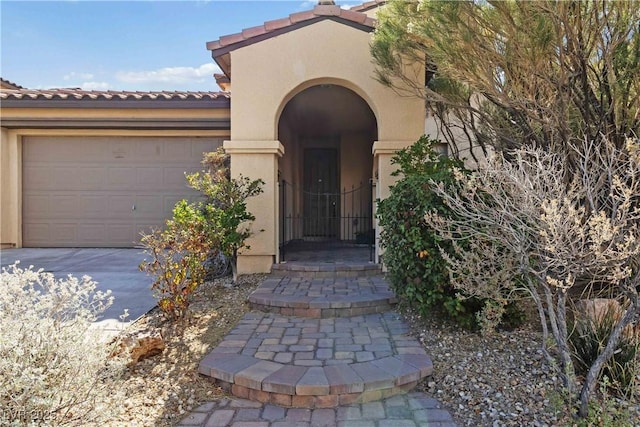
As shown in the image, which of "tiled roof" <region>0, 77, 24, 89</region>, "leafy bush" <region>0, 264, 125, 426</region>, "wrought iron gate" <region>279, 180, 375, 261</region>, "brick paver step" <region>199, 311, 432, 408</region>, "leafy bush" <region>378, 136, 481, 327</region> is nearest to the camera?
"leafy bush" <region>0, 264, 125, 426</region>

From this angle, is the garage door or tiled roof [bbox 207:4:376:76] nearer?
tiled roof [bbox 207:4:376:76]

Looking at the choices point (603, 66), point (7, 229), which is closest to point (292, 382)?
point (603, 66)

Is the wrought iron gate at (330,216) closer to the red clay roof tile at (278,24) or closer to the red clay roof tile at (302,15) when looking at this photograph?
the red clay roof tile at (278,24)

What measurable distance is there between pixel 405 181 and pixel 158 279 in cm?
321

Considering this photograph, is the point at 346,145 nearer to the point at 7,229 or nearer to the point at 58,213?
the point at 58,213

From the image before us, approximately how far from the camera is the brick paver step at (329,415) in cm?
271

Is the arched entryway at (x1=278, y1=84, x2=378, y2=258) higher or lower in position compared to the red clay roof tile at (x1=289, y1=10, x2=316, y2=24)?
lower

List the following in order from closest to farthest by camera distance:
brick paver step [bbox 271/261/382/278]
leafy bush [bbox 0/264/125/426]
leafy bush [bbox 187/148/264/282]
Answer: leafy bush [bbox 0/264/125/426] < leafy bush [bbox 187/148/264/282] < brick paver step [bbox 271/261/382/278]

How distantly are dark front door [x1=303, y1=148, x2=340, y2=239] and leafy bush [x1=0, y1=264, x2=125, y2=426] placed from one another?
344 inches

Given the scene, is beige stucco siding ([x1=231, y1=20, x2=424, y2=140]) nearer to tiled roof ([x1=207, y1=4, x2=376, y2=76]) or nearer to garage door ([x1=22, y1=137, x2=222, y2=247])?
tiled roof ([x1=207, y1=4, x2=376, y2=76])

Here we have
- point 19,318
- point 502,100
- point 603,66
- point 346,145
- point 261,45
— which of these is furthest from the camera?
point 346,145

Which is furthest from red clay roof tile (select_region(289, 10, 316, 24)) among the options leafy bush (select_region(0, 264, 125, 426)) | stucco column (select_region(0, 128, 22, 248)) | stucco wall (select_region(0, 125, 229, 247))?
stucco column (select_region(0, 128, 22, 248))

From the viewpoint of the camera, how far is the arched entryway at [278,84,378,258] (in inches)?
386

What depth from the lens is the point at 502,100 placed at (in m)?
4.36
